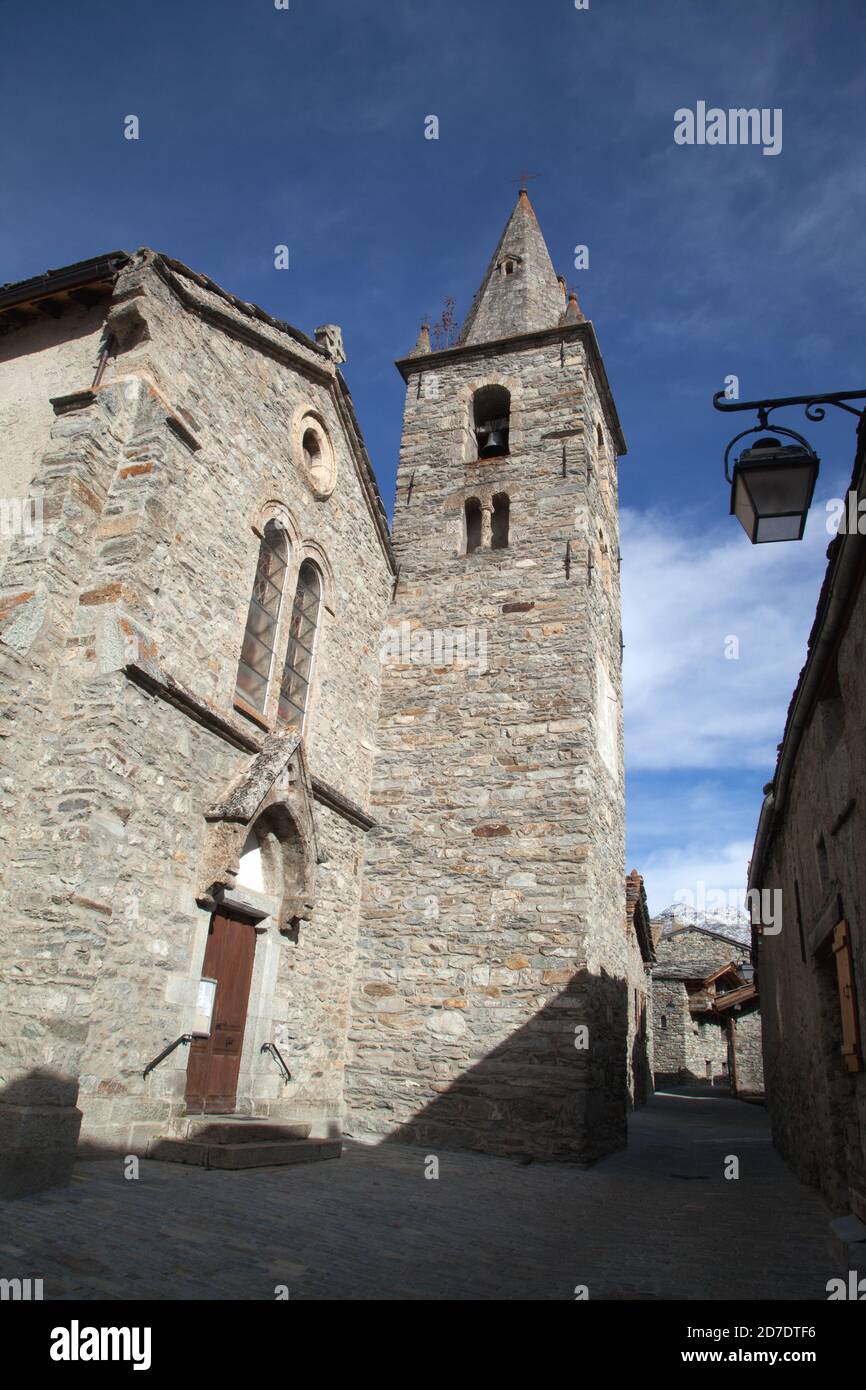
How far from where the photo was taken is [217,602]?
8.45 metres

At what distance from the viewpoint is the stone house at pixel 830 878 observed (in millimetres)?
5129

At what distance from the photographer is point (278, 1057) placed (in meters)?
8.77

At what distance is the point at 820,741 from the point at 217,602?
536 centimetres

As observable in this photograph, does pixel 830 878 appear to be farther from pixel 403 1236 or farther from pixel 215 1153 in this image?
pixel 215 1153

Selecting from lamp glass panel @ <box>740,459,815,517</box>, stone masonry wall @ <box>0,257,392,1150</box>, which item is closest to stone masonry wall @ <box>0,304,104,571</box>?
stone masonry wall @ <box>0,257,392,1150</box>

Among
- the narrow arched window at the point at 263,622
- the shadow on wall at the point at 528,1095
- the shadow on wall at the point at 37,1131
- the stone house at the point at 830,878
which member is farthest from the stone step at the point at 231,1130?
the stone house at the point at 830,878

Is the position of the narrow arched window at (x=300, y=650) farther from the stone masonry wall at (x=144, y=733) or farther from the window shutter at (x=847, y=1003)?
the window shutter at (x=847, y=1003)

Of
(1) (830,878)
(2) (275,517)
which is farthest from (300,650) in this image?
(1) (830,878)

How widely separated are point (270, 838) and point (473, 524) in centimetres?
617

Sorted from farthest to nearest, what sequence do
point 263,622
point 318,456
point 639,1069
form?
point 639,1069
point 318,456
point 263,622

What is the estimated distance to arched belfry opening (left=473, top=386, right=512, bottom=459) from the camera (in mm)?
13789

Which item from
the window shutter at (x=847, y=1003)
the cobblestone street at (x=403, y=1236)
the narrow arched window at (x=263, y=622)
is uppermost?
the narrow arched window at (x=263, y=622)

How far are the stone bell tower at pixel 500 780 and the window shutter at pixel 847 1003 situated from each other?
Result: 3779 mm
